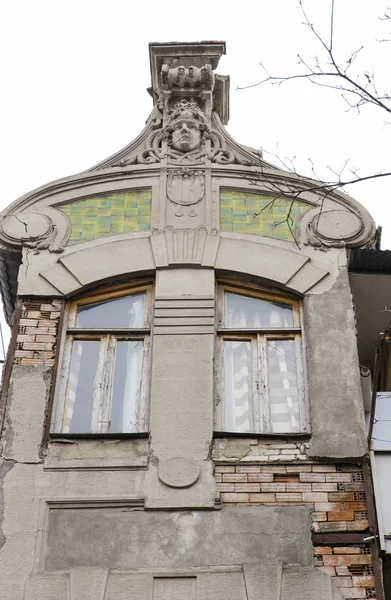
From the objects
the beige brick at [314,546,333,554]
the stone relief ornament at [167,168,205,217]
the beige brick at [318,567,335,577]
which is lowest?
the beige brick at [318,567,335,577]

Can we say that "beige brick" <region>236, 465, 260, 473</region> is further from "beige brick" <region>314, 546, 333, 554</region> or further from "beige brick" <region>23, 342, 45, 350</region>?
"beige brick" <region>23, 342, 45, 350</region>

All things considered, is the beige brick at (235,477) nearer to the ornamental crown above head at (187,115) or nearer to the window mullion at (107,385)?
the window mullion at (107,385)

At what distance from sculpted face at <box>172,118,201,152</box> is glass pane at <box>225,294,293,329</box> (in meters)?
2.07

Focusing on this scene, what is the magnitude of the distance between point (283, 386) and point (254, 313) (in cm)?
99

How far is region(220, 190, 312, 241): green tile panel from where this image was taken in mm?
9805

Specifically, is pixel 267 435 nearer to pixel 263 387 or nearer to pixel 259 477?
→ pixel 259 477

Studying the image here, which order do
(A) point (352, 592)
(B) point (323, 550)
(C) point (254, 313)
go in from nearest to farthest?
(A) point (352, 592), (B) point (323, 550), (C) point (254, 313)

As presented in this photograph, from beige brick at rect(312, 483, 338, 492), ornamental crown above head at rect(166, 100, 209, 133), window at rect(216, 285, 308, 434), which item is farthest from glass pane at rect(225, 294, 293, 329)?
ornamental crown above head at rect(166, 100, 209, 133)

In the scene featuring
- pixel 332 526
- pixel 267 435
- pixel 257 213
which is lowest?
pixel 332 526

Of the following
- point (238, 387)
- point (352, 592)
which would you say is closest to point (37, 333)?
point (238, 387)

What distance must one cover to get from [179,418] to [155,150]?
3.67m

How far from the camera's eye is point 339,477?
312 inches

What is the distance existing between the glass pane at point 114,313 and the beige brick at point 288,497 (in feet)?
7.72

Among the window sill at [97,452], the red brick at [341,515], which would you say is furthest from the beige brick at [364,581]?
the window sill at [97,452]
